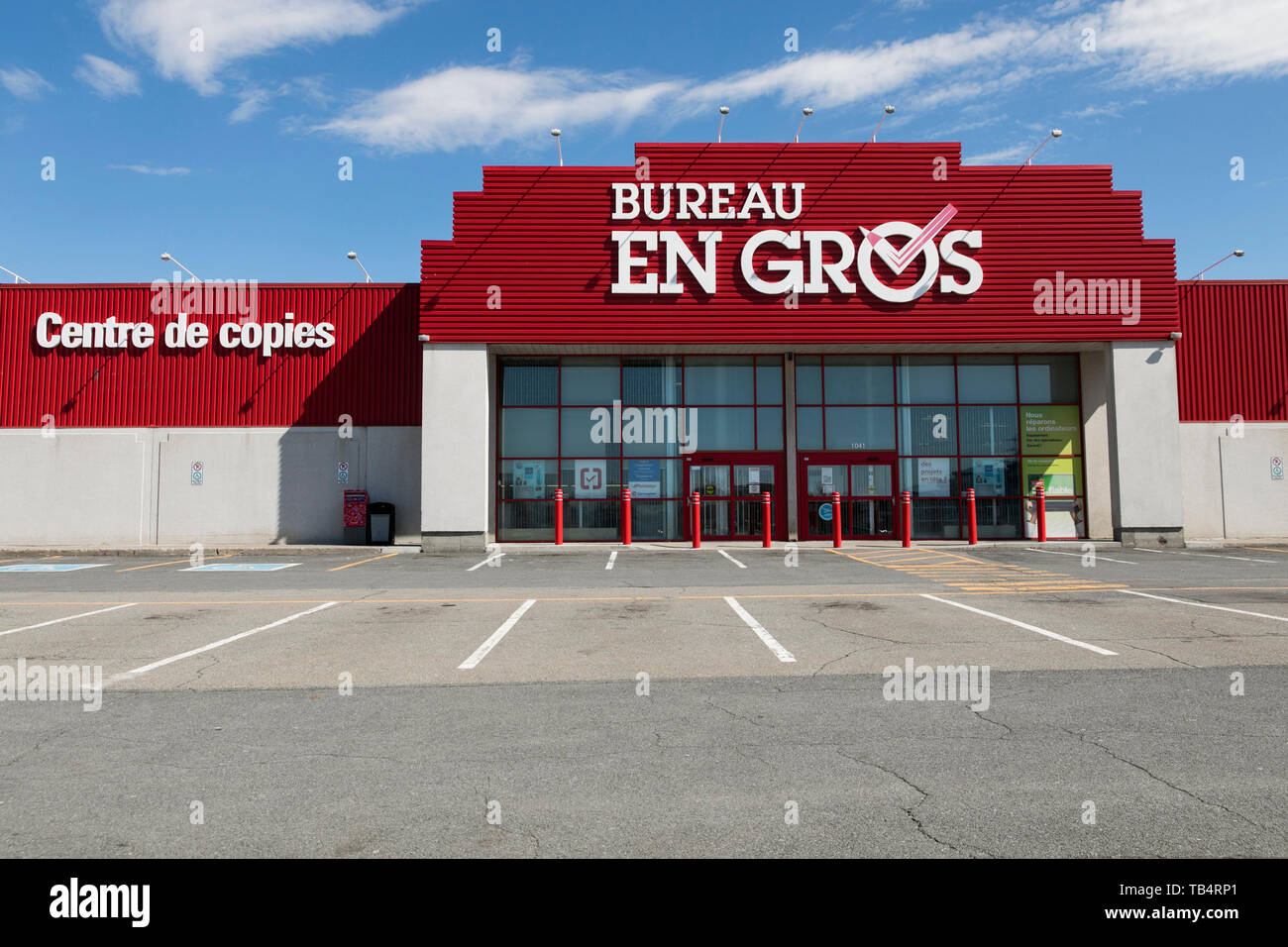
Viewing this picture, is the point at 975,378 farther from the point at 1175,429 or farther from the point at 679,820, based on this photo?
the point at 679,820

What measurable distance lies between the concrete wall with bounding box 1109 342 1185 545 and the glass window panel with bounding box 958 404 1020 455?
253cm

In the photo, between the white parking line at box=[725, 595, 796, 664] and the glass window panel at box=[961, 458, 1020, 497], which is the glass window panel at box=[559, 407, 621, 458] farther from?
the white parking line at box=[725, 595, 796, 664]

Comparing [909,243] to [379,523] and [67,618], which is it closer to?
[379,523]

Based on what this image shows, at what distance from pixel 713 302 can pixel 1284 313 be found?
16.3 meters

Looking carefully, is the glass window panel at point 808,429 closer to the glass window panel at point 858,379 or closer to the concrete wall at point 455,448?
the glass window panel at point 858,379

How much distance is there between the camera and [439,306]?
840 inches

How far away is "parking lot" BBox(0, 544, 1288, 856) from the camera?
3.88 m

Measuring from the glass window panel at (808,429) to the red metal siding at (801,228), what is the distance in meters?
2.30

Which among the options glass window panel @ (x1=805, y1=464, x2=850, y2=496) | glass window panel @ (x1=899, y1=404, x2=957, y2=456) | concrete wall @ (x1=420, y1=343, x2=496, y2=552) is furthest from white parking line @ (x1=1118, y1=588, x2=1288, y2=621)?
concrete wall @ (x1=420, y1=343, x2=496, y2=552)

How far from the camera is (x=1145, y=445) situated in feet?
69.5

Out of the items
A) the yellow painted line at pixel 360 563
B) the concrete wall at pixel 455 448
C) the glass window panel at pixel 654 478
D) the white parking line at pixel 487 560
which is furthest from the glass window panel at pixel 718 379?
the yellow painted line at pixel 360 563

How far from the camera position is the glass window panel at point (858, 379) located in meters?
23.2
